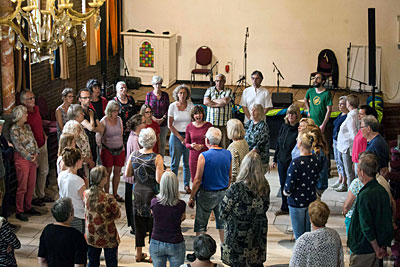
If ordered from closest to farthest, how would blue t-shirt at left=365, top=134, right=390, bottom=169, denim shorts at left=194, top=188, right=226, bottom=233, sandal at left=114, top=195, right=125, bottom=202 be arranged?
denim shorts at left=194, top=188, right=226, bottom=233
blue t-shirt at left=365, top=134, right=390, bottom=169
sandal at left=114, top=195, right=125, bottom=202

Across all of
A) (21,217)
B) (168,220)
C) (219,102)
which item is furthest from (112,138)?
(168,220)

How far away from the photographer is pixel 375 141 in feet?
21.8

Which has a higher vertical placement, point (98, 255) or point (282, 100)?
point (282, 100)

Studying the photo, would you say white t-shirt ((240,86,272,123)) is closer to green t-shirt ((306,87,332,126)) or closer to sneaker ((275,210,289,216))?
green t-shirt ((306,87,332,126))

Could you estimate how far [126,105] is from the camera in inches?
345

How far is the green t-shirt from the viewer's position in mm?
9258

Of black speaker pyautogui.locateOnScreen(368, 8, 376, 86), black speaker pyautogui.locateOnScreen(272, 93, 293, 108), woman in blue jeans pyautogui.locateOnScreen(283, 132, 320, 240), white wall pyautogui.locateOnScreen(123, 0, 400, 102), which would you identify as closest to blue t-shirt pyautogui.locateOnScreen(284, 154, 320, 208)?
woman in blue jeans pyautogui.locateOnScreen(283, 132, 320, 240)

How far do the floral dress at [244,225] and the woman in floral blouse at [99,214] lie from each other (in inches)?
37.2

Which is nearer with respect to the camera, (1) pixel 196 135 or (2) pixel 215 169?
(2) pixel 215 169

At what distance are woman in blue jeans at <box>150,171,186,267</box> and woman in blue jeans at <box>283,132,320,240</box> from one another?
1291 mm

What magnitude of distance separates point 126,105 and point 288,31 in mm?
7076

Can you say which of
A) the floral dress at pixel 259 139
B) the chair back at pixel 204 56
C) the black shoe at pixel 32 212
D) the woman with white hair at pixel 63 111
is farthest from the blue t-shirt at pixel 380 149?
the chair back at pixel 204 56

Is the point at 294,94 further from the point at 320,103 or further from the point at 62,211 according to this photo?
the point at 62,211

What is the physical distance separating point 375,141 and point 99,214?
304cm
